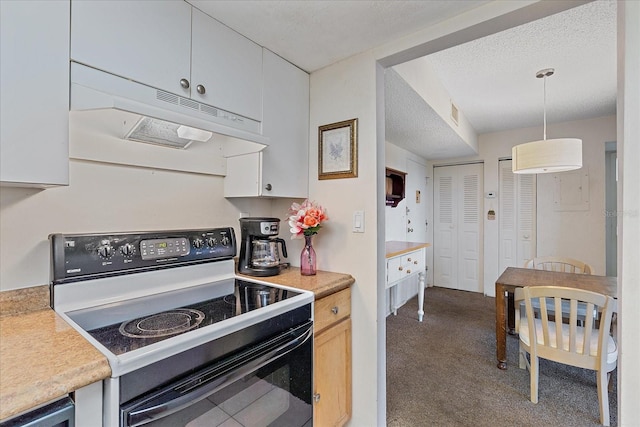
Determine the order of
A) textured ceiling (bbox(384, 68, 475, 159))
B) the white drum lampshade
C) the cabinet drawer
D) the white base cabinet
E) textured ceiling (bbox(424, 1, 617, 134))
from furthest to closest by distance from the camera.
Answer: the white base cabinet → the white drum lampshade → textured ceiling (bbox(384, 68, 475, 159)) → textured ceiling (bbox(424, 1, 617, 134)) → the cabinet drawer

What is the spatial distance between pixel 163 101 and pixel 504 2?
1.42m

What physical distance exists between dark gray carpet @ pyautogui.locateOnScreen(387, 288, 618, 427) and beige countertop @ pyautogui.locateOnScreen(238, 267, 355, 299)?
0.92 meters

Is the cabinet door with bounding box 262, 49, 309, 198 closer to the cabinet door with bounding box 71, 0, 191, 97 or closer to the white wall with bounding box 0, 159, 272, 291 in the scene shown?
the white wall with bounding box 0, 159, 272, 291

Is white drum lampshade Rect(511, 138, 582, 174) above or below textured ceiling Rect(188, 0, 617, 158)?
below

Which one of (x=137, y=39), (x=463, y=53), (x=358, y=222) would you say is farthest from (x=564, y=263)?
(x=137, y=39)

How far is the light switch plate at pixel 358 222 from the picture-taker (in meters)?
1.61

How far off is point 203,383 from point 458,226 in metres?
4.51

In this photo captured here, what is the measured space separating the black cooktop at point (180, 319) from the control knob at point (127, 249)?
0.95 feet

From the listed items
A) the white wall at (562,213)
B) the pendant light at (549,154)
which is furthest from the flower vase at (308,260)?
the white wall at (562,213)

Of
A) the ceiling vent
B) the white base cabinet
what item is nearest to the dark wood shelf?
the white base cabinet

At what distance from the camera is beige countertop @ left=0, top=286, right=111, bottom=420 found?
0.59 m

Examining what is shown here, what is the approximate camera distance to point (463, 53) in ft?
7.13

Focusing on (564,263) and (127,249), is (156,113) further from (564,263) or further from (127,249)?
(564,263)

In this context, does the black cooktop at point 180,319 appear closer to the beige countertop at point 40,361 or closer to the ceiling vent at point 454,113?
the beige countertop at point 40,361
